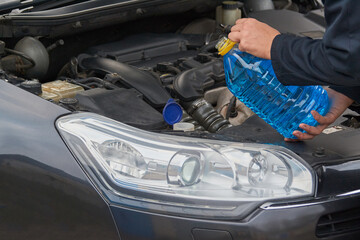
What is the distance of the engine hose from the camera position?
7.51ft

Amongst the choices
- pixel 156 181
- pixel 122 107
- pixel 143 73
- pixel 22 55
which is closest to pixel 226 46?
pixel 122 107

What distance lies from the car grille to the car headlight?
97 millimetres

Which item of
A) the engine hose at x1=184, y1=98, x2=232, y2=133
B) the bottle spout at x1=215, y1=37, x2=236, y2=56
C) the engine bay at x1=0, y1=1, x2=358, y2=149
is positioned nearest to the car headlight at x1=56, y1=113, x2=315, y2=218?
the engine bay at x1=0, y1=1, x2=358, y2=149

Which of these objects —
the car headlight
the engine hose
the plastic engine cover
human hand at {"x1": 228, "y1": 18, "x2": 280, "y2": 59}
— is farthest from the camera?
the engine hose

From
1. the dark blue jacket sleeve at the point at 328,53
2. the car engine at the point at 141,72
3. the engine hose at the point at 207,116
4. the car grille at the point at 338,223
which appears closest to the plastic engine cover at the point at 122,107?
the car engine at the point at 141,72

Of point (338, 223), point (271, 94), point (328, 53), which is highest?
point (328, 53)

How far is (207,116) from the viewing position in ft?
7.73

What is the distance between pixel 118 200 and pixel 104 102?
27.0 inches

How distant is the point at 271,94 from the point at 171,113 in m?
0.42

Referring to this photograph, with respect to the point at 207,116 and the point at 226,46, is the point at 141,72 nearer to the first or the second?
the point at 207,116

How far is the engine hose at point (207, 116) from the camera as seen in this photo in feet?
7.51

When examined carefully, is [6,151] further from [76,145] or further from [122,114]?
[122,114]

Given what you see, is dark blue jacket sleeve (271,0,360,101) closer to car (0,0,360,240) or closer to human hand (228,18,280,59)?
human hand (228,18,280,59)

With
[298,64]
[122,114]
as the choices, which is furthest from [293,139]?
→ [122,114]
